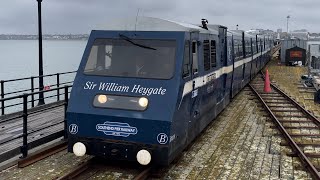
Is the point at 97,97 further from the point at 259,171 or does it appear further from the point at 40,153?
the point at 259,171

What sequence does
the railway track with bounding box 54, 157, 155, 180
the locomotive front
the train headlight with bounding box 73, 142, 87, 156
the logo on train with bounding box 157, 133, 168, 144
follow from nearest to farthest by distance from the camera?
the logo on train with bounding box 157, 133, 168, 144
the locomotive front
the railway track with bounding box 54, 157, 155, 180
the train headlight with bounding box 73, 142, 87, 156

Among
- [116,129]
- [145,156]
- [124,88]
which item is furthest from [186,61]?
[145,156]

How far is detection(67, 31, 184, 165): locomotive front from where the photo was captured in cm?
727

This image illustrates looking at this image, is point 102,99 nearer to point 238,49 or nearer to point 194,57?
point 194,57

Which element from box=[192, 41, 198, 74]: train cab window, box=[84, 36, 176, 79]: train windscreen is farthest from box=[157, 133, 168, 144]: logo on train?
box=[192, 41, 198, 74]: train cab window

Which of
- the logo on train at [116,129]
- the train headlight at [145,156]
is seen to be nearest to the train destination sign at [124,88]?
the logo on train at [116,129]

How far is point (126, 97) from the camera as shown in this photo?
7641mm

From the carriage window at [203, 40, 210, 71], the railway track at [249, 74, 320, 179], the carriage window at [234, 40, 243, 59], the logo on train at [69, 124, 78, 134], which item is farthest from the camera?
the carriage window at [234, 40, 243, 59]

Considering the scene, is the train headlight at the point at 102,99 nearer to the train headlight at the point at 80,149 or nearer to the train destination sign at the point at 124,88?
the train destination sign at the point at 124,88

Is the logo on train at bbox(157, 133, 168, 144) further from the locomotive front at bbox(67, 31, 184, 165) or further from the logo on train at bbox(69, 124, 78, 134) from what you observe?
the logo on train at bbox(69, 124, 78, 134)

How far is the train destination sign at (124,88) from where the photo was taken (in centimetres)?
756

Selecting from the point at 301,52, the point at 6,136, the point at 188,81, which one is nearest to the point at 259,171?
the point at 188,81

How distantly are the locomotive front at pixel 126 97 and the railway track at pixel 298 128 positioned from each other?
3.20 meters

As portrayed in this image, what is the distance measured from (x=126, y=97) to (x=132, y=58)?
0.89 metres
